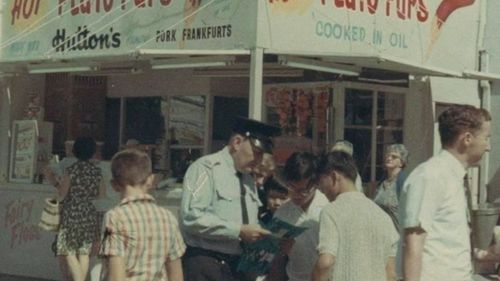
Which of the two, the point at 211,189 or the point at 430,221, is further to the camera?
the point at 211,189

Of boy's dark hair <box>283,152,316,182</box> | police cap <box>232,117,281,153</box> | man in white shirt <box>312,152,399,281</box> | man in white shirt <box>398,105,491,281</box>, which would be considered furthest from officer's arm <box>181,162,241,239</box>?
man in white shirt <box>398,105,491,281</box>

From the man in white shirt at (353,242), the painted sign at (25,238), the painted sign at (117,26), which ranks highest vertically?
the painted sign at (117,26)

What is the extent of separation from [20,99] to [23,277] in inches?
102

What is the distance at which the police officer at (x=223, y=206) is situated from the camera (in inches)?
259

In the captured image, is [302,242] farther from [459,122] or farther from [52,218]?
[52,218]

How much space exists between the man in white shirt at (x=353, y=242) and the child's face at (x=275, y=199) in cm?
132

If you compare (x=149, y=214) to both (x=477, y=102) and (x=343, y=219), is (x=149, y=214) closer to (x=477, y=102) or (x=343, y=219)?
(x=343, y=219)

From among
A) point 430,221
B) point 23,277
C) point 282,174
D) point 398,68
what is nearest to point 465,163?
point 430,221

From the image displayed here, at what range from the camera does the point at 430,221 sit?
5414mm

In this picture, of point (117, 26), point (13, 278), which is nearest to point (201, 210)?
point (117, 26)

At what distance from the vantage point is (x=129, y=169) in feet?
18.8

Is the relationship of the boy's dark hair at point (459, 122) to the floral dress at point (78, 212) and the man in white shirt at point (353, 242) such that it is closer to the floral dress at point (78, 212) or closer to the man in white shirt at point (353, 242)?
the man in white shirt at point (353, 242)

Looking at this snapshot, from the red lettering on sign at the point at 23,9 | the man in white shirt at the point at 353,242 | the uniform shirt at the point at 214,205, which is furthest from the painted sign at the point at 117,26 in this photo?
the man in white shirt at the point at 353,242

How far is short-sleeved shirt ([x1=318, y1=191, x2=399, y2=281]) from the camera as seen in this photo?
5.83 meters
